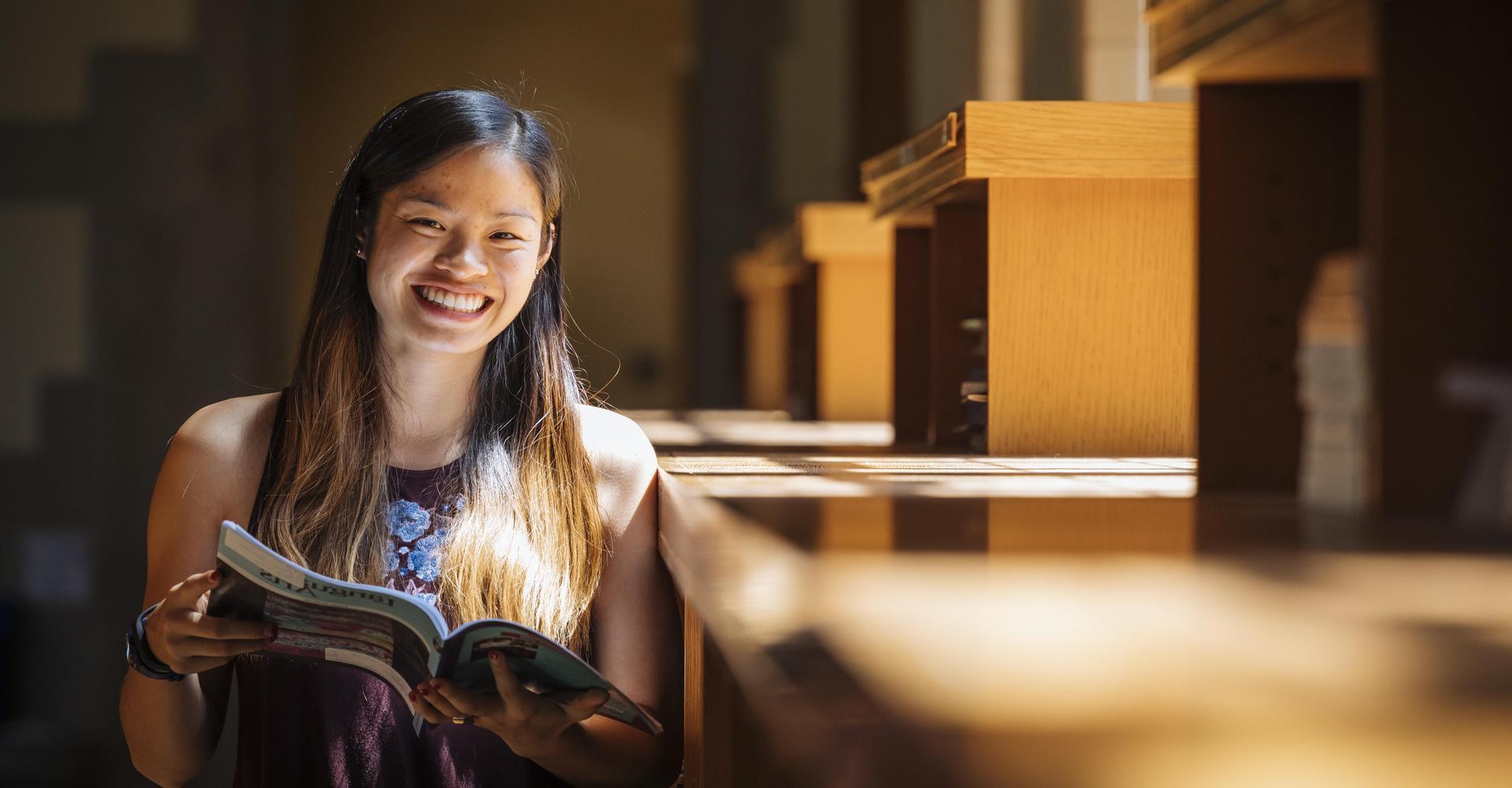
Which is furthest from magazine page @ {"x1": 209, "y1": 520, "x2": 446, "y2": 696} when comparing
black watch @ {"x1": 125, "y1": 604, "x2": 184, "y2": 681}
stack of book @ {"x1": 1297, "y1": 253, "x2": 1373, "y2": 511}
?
stack of book @ {"x1": 1297, "y1": 253, "x2": 1373, "y2": 511}

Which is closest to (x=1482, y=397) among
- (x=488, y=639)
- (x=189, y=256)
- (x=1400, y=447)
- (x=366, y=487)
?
(x=1400, y=447)

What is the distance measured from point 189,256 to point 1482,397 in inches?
193

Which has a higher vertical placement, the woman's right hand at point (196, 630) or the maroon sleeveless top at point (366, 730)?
the woman's right hand at point (196, 630)

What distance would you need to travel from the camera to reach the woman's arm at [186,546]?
1.46m

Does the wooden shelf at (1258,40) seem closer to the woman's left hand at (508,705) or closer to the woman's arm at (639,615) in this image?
the woman's left hand at (508,705)

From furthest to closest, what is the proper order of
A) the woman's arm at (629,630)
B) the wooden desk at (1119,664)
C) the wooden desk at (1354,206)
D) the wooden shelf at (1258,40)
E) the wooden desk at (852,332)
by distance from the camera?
1. the wooden desk at (852,332)
2. the woman's arm at (629,630)
3. the wooden shelf at (1258,40)
4. the wooden desk at (1354,206)
5. the wooden desk at (1119,664)

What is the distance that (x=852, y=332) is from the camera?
2.88 meters

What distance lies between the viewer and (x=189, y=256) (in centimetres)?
491

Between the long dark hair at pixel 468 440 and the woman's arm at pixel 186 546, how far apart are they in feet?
0.16

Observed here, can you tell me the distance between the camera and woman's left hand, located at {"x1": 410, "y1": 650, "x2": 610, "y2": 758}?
1.11 meters

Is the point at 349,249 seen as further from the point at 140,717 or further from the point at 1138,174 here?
the point at 1138,174

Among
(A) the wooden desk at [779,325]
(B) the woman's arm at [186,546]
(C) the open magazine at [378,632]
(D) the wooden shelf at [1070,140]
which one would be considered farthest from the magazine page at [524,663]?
(A) the wooden desk at [779,325]

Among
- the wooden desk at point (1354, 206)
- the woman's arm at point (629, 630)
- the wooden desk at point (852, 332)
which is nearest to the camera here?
the wooden desk at point (1354, 206)

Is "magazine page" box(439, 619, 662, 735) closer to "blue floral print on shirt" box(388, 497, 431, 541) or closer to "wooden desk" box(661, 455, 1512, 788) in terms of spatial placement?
"blue floral print on shirt" box(388, 497, 431, 541)
